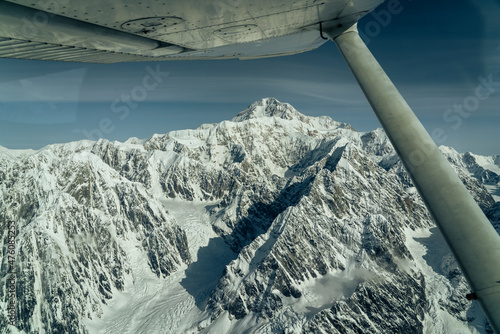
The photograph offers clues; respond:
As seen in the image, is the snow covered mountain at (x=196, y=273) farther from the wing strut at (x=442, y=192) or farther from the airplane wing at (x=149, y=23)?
the airplane wing at (x=149, y=23)

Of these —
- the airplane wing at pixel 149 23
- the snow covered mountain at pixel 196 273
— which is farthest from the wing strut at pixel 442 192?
the snow covered mountain at pixel 196 273

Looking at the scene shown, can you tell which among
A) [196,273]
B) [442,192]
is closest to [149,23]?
[442,192]

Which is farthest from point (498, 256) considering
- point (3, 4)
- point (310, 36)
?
point (3, 4)

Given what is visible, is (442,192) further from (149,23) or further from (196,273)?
A: (196,273)

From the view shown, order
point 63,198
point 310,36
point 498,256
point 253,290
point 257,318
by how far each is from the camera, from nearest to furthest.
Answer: point 498,256
point 310,36
point 257,318
point 253,290
point 63,198

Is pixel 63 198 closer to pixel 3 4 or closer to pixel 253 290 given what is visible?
pixel 253 290


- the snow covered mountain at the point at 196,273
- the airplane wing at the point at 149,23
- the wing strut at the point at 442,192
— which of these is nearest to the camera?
the wing strut at the point at 442,192
